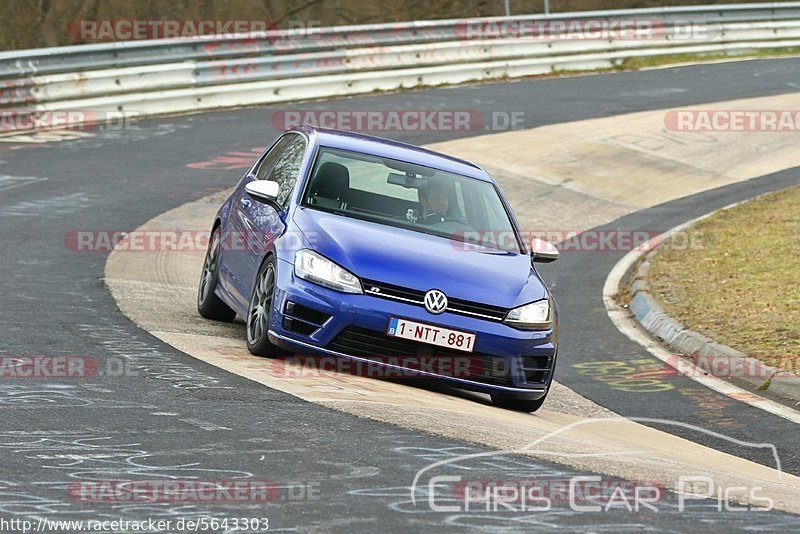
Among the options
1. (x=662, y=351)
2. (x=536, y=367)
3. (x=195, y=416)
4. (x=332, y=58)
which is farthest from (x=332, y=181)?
(x=332, y=58)

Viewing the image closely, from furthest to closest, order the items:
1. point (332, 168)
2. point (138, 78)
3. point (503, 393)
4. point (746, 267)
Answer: point (138, 78), point (746, 267), point (332, 168), point (503, 393)

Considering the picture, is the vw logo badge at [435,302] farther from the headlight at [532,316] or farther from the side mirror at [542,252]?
the side mirror at [542,252]

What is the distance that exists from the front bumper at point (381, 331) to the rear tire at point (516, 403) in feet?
0.40

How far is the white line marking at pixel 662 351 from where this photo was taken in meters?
9.77

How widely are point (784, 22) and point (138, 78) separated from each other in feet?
58.7

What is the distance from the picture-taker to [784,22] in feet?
111

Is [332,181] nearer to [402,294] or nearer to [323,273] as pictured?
[323,273]

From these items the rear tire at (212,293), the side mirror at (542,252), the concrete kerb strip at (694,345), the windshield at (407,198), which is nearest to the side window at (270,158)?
the rear tire at (212,293)

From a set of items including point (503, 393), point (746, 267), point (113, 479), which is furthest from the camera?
point (746, 267)

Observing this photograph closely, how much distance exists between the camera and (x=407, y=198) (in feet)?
31.6

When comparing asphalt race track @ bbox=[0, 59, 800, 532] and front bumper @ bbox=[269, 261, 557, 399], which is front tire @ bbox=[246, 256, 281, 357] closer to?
front bumper @ bbox=[269, 261, 557, 399]

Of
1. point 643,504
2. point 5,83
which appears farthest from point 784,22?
point 643,504

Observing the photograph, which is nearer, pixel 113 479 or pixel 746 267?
pixel 113 479

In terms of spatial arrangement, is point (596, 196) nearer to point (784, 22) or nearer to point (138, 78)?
point (138, 78)
